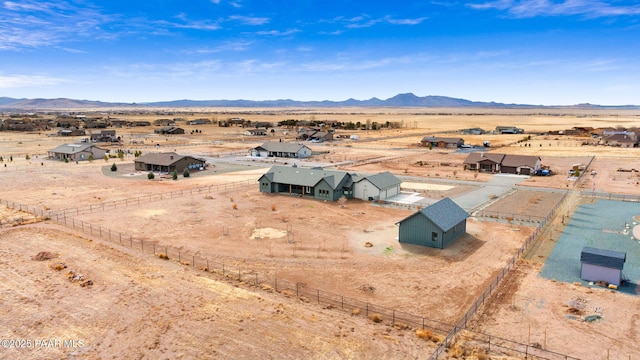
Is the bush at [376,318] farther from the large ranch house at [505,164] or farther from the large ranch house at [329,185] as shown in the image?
the large ranch house at [505,164]

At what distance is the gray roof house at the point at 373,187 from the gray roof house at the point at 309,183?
2.81 ft

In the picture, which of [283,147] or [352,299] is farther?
[283,147]

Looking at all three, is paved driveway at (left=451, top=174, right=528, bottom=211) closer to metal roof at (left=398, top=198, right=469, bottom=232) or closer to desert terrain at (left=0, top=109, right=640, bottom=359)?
desert terrain at (left=0, top=109, right=640, bottom=359)

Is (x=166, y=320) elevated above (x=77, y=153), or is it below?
below

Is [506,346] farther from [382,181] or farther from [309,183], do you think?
[309,183]

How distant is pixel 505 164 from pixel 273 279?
54.0 metres

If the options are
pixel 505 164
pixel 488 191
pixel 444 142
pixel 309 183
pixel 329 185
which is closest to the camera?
pixel 329 185

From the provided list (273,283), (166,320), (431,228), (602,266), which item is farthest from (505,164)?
(166,320)

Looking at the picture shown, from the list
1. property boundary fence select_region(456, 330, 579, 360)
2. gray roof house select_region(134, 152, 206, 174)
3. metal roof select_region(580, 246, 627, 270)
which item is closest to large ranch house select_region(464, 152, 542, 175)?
metal roof select_region(580, 246, 627, 270)

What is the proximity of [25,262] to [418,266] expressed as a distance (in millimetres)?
25946

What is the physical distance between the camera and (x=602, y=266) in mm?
25703

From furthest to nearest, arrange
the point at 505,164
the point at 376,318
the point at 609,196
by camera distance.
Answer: the point at 505,164 → the point at 609,196 → the point at 376,318

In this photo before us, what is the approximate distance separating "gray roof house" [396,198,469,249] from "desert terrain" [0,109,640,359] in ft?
3.45

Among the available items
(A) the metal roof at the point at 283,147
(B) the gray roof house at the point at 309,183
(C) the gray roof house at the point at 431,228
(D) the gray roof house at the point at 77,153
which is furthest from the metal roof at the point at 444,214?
(D) the gray roof house at the point at 77,153
